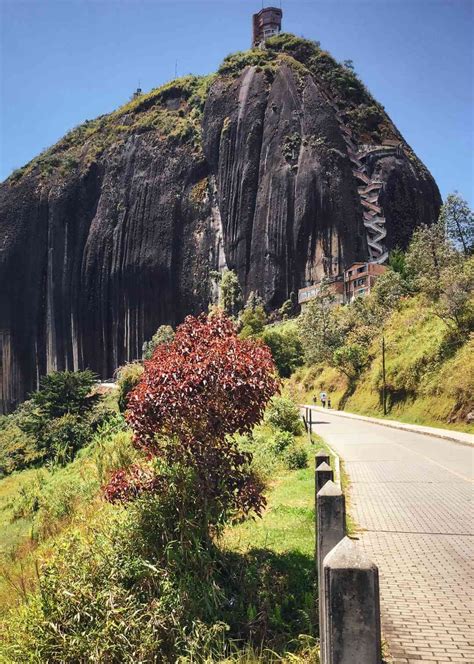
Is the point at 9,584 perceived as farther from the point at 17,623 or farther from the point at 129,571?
the point at 129,571

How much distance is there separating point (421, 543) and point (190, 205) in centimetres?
7305

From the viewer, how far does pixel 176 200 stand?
77.2m

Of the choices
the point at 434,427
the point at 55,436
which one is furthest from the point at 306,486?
the point at 55,436

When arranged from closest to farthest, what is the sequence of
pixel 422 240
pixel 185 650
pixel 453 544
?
pixel 185 650 → pixel 453 544 → pixel 422 240

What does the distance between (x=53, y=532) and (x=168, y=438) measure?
216 inches

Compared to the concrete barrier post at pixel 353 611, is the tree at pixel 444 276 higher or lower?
higher

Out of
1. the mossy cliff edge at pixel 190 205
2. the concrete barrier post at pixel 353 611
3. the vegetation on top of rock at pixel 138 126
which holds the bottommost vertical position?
the concrete barrier post at pixel 353 611

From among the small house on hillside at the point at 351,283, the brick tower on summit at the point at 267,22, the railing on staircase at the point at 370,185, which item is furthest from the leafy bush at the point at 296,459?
the brick tower on summit at the point at 267,22

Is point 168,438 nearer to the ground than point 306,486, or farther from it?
farther from it

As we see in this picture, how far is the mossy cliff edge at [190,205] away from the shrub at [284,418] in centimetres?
4428

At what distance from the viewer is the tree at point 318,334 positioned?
4172 centimetres

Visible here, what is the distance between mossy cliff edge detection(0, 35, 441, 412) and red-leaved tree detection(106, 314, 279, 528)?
56705mm

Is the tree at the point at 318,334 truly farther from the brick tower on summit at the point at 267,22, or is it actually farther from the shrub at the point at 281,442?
the brick tower on summit at the point at 267,22

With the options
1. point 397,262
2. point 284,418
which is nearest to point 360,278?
point 397,262
